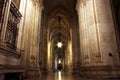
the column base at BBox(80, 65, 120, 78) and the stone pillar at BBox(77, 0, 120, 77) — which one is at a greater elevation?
the stone pillar at BBox(77, 0, 120, 77)

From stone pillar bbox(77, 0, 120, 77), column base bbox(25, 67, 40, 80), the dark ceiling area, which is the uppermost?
the dark ceiling area

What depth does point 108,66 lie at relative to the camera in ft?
20.6

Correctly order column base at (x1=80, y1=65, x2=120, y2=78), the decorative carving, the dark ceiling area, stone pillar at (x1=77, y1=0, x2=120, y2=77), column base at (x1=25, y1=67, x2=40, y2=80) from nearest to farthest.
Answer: the decorative carving
column base at (x1=80, y1=65, x2=120, y2=78)
stone pillar at (x1=77, y1=0, x2=120, y2=77)
column base at (x1=25, y1=67, x2=40, y2=80)
the dark ceiling area

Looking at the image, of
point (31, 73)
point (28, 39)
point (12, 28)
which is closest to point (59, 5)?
point (28, 39)

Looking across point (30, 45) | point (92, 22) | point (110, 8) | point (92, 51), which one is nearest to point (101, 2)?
point (110, 8)

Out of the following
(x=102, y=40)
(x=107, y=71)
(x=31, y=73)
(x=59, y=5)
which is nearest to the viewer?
(x=107, y=71)

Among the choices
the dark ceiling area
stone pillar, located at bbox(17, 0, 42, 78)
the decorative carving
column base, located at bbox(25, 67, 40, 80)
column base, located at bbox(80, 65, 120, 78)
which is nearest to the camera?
the decorative carving

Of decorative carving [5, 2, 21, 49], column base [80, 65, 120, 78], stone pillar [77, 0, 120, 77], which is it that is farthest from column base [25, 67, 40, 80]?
column base [80, 65, 120, 78]

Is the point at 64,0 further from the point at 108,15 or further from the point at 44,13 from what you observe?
the point at 108,15

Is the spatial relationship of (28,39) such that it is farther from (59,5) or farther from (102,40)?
(59,5)

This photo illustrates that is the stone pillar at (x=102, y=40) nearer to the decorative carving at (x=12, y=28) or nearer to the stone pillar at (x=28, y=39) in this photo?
the stone pillar at (x=28, y=39)

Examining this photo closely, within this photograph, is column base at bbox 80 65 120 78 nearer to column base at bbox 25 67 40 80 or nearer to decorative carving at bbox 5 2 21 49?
column base at bbox 25 67 40 80

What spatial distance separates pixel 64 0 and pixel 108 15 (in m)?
11.0

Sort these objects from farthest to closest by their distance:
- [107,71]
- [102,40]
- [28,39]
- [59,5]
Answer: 1. [59,5]
2. [28,39]
3. [102,40]
4. [107,71]
